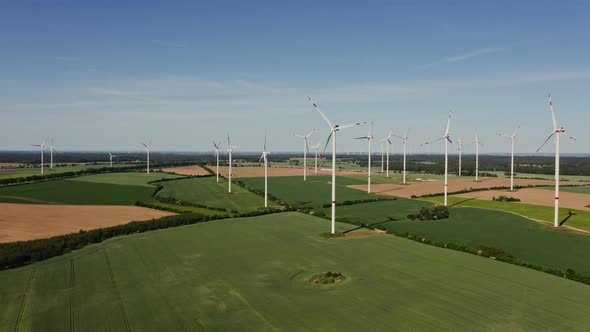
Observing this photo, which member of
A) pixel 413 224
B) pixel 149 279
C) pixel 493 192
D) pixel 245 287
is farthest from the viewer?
pixel 493 192

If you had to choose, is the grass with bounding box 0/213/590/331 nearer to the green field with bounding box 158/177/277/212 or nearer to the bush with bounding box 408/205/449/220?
the bush with bounding box 408/205/449/220

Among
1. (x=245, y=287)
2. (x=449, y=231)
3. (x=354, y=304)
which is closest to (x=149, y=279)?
(x=245, y=287)

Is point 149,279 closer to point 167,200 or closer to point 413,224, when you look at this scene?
point 413,224

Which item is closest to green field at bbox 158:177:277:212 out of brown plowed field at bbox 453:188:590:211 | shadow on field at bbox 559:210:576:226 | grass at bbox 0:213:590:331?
grass at bbox 0:213:590:331

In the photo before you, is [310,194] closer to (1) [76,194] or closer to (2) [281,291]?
(1) [76,194]

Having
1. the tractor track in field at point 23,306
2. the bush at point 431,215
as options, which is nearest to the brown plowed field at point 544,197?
the bush at point 431,215

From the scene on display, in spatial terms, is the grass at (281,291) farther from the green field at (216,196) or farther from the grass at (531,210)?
the green field at (216,196)
